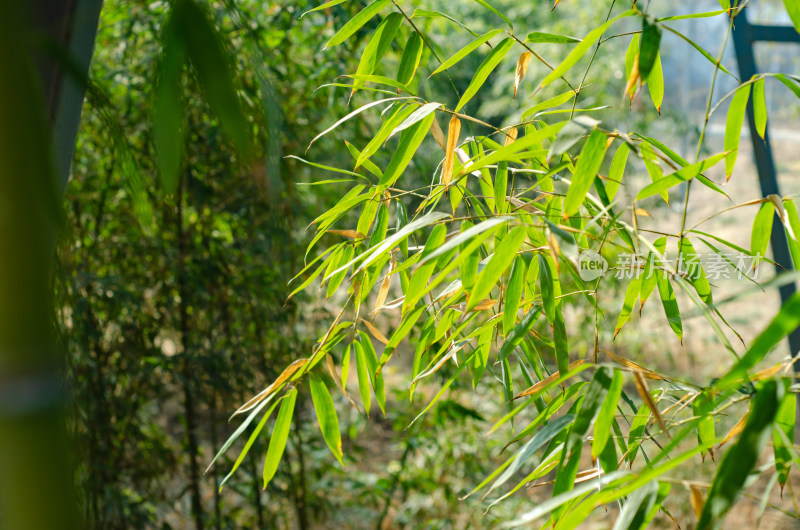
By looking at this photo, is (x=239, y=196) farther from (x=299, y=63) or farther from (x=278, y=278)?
(x=299, y=63)

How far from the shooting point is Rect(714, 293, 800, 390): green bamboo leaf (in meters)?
0.39

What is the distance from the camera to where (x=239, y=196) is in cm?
173

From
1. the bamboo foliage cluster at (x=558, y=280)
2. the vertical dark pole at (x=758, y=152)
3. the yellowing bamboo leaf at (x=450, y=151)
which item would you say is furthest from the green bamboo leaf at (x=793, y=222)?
the vertical dark pole at (x=758, y=152)

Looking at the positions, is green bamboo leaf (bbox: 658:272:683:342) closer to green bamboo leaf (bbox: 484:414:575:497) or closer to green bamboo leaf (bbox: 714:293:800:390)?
green bamboo leaf (bbox: 484:414:575:497)

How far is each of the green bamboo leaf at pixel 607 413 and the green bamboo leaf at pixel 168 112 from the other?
39 centimetres

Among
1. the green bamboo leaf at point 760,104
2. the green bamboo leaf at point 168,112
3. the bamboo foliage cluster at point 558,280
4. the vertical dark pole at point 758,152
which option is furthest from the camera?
the vertical dark pole at point 758,152

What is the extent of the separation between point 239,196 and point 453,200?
102cm

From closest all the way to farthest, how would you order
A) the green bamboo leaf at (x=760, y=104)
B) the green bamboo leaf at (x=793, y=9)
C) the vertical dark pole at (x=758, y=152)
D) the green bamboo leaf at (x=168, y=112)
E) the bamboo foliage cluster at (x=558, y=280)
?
the green bamboo leaf at (x=168, y=112) < the bamboo foliage cluster at (x=558, y=280) < the green bamboo leaf at (x=793, y=9) < the green bamboo leaf at (x=760, y=104) < the vertical dark pole at (x=758, y=152)

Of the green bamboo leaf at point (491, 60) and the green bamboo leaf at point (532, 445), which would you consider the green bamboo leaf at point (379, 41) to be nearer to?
the green bamboo leaf at point (491, 60)

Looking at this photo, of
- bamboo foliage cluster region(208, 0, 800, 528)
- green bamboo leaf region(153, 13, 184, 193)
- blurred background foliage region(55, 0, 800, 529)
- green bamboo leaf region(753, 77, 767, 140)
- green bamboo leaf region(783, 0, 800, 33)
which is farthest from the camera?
blurred background foliage region(55, 0, 800, 529)

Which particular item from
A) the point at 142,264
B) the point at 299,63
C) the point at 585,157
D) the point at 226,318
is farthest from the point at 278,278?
the point at 585,157

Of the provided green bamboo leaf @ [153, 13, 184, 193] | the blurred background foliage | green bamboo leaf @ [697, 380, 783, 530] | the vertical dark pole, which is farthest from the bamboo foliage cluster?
the vertical dark pole

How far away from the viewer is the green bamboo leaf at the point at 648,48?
0.53m

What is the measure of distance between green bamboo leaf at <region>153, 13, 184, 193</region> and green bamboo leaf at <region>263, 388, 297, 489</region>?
0.45 metres
